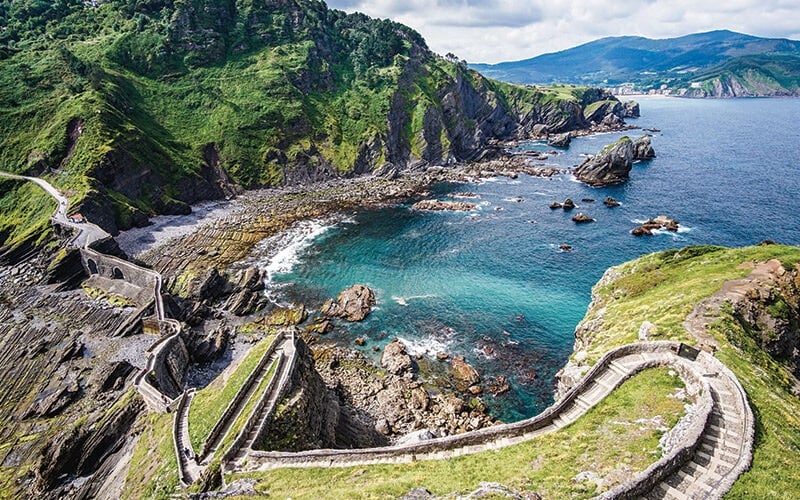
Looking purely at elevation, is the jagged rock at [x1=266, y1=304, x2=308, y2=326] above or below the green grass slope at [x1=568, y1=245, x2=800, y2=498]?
below

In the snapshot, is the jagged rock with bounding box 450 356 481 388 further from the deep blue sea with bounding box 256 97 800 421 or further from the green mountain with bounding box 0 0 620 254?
the green mountain with bounding box 0 0 620 254

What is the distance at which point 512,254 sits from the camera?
84562 mm

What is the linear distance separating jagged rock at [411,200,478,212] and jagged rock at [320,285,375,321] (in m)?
48.6

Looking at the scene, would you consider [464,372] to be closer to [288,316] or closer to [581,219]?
[288,316]

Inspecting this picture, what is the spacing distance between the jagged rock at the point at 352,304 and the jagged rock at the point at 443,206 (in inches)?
1915

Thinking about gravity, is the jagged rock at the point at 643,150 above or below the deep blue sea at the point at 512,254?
above

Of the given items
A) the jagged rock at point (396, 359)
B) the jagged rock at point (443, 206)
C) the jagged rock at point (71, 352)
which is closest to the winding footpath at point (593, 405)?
the jagged rock at point (396, 359)

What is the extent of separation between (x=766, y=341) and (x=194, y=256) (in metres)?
88.2

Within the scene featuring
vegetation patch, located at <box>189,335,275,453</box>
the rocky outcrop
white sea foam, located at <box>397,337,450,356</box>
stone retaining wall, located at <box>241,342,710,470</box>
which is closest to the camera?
stone retaining wall, located at <box>241,342,710,470</box>

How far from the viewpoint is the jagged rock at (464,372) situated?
50.2 metres

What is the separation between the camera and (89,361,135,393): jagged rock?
45344 millimetres

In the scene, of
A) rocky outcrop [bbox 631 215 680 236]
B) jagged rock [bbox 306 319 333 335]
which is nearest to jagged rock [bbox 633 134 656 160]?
rocky outcrop [bbox 631 215 680 236]

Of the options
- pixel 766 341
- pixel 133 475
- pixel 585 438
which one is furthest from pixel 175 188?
pixel 766 341

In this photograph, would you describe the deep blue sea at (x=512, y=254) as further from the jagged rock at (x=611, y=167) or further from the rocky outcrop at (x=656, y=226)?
the jagged rock at (x=611, y=167)
